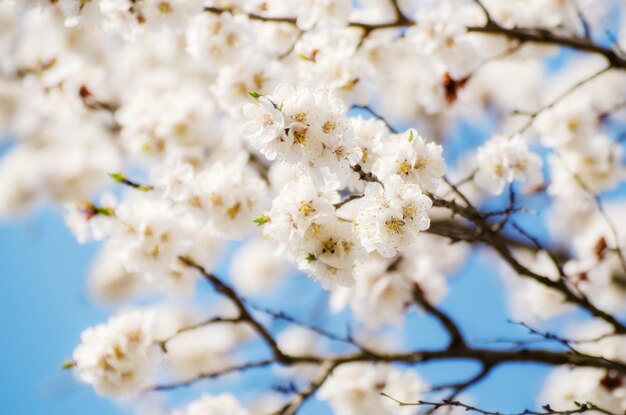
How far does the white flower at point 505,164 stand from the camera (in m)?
2.65

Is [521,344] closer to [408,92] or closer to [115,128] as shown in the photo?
[115,128]

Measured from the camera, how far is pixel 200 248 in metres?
3.39

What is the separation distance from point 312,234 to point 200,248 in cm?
156

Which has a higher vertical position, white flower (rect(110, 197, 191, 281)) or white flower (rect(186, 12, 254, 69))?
white flower (rect(186, 12, 254, 69))

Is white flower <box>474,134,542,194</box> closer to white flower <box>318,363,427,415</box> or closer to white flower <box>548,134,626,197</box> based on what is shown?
white flower <box>548,134,626,197</box>

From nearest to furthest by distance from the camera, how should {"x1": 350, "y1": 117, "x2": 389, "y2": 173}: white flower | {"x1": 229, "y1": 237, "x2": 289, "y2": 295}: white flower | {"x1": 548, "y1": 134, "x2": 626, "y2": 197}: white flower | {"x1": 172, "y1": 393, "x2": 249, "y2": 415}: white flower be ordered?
{"x1": 350, "y1": 117, "x2": 389, "y2": 173}: white flower → {"x1": 172, "y1": 393, "x2": 249, "y2": 415}: white flower → {"x1": 548, "y1": 134, "x2": 626, "y2": 197}: white flower → {"x1": 229, "y1": 237, "x2": 289, "y2": 295}: white flower

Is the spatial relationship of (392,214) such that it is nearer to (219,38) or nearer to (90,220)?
(90,220)

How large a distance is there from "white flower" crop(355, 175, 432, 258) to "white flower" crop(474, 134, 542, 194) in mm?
951

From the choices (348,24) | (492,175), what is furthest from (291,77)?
(492,175)

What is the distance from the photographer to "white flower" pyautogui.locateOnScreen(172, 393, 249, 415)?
3.35 meters

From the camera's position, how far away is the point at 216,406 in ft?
11.1

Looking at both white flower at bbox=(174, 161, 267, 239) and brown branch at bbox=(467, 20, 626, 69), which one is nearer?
white flower at bbox=(174, 161, 267, 239)

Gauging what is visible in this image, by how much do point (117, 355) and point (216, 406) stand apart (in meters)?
0.86

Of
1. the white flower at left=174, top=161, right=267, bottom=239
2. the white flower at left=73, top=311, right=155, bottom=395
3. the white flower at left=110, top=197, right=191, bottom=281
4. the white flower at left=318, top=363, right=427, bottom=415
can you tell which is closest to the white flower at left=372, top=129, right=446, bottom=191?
the white flower at left=174, top=161, right=267, bottom=239
